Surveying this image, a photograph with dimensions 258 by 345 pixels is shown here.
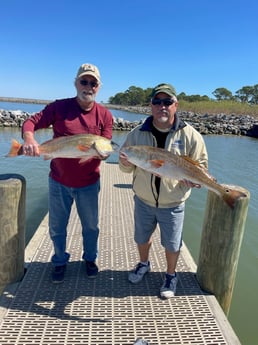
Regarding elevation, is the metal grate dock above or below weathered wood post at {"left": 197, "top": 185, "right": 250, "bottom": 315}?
below

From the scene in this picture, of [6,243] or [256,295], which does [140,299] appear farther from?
[256,295]

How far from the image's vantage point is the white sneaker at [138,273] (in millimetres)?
3975

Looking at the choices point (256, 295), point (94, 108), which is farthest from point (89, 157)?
point (256, 295)

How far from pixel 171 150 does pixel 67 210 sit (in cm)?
137

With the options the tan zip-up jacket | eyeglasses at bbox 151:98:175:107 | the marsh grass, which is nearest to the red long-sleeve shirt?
the tan zip-up jacket

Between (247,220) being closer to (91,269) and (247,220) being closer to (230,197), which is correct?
(230,197)

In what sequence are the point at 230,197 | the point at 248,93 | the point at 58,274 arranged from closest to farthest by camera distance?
the point at 230,197
the point at 58,274
the point at 248,93

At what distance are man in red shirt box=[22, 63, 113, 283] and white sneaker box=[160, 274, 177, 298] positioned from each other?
3.29 feet

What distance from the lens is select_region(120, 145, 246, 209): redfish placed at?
3.24 meters

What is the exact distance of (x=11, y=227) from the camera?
11.9 feet

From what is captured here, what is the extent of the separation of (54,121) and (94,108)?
460mm

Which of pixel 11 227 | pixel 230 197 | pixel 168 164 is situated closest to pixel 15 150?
pixel 11 227

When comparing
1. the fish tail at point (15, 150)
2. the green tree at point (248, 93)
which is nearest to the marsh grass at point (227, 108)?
the green tree at point (248, 93)

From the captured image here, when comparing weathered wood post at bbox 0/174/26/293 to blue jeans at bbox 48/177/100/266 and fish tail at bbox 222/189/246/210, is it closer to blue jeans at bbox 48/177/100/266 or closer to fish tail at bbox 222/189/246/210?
blue jeans at bbox 48/177/100/266
